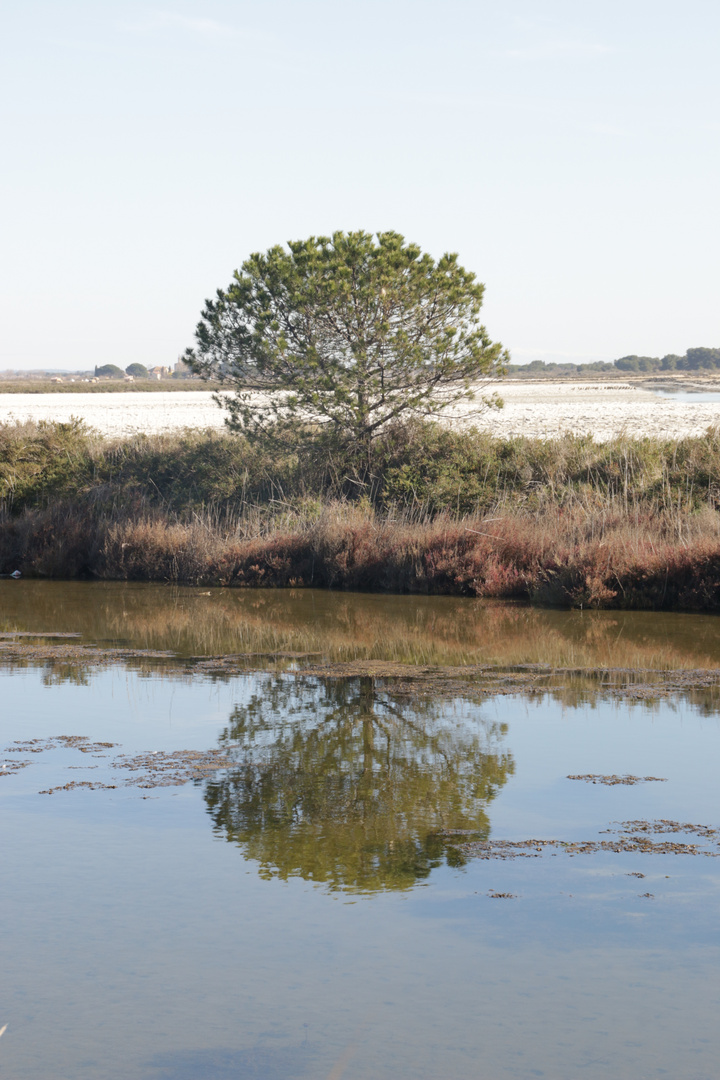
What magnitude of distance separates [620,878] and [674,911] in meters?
0.47

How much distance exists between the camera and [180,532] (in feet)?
70.5

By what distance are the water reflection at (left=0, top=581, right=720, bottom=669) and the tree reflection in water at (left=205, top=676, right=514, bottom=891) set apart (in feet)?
9.70

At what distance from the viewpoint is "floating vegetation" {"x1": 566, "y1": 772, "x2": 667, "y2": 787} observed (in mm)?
7742

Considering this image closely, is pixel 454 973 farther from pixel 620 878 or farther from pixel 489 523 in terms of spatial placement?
pixel 489 523

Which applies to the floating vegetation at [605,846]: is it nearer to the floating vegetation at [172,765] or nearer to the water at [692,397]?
the floating vegetation at [172,765]

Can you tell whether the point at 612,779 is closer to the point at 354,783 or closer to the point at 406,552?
the point at 354,783

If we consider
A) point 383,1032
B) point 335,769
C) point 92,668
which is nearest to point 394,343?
point 92,668

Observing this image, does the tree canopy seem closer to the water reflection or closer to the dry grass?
the dry grass

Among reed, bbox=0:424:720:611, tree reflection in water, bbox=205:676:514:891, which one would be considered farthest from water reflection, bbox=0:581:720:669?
tree reflection in water, bbox=205:676:514:891

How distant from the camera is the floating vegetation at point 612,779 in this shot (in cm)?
774

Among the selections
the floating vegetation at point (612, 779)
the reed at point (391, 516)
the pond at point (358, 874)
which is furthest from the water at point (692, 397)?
the floating vegetation at point (612, 779)

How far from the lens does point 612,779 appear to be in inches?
307

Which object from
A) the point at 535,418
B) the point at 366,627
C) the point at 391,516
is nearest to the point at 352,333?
the point at 391,516

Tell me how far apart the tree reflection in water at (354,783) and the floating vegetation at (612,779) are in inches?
22.0
